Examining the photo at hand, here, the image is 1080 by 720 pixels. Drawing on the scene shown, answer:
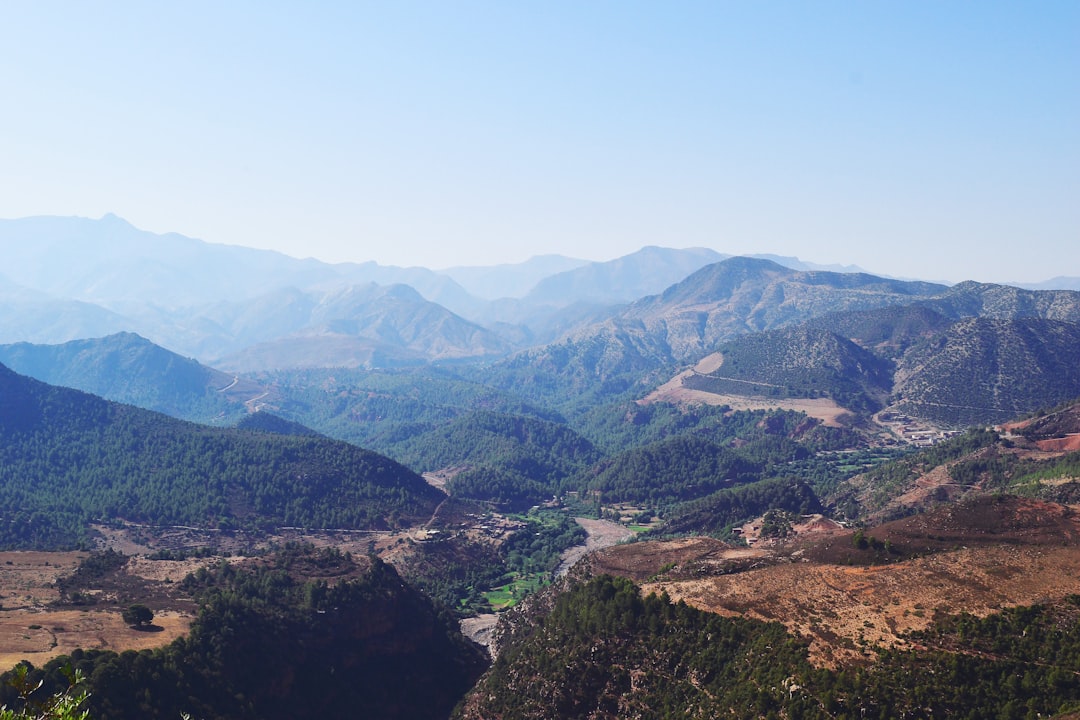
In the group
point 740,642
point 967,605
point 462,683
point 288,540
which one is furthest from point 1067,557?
point 288,540

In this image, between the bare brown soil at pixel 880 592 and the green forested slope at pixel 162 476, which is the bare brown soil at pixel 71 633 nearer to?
the bare brown soil at pixel 880 592

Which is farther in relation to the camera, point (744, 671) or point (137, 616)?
point (137, 616)

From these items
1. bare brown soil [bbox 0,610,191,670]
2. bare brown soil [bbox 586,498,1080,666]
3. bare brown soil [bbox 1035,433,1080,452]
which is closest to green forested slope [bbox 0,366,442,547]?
bare brown soil [bbox 0,610,191,670]

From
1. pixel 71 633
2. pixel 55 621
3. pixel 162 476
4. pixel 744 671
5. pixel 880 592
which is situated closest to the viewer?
pixel 744 671

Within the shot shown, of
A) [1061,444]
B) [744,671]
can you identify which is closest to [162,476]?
[744,671]

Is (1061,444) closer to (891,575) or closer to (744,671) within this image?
(891,575)

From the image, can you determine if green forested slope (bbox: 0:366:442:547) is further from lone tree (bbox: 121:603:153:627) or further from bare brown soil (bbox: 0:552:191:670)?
lone tree (bbox: 121:603:153:627)

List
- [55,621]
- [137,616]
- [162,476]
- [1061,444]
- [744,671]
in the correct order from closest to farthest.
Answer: [744,671] → [55,621] → [137,616] → [1061,444] → [162,476]

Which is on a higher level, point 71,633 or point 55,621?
point 71,633
